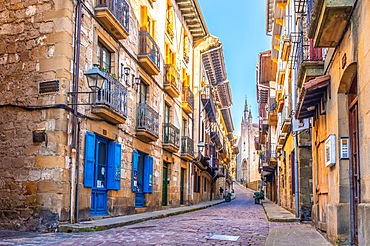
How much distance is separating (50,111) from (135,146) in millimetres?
6141

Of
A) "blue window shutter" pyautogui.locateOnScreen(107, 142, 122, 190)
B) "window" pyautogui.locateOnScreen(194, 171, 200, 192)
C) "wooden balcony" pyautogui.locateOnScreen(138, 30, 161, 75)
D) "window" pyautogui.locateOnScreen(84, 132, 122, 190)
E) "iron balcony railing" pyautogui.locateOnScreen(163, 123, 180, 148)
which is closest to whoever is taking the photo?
"window" pyautogui.locateOnScreen(84, 132, 122, 190)

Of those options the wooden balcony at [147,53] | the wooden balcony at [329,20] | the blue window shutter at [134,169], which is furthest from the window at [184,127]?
the wooden balcony at [329,20]

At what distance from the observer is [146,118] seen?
17922mm

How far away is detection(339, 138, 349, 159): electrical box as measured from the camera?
7695 mm

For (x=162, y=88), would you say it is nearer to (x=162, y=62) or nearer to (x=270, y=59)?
(x=162, y=62)

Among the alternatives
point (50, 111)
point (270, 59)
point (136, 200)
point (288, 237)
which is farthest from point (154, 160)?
point (270, 59)

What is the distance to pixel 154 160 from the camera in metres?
20.2

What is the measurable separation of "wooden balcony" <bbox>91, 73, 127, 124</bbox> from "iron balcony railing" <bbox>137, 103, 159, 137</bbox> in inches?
97.4

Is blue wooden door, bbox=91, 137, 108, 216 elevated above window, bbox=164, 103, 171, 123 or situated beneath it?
situated beneath

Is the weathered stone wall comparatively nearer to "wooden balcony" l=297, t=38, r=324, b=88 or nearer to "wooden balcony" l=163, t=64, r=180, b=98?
"wooden balcony" l=297, t=38, r=324, b=88

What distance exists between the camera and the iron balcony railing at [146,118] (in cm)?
1757

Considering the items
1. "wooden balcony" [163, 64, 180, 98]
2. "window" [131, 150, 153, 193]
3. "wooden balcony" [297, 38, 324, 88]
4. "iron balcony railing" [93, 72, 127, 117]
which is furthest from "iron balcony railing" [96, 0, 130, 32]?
"wooden balcony" [163, 64, 180, 98]

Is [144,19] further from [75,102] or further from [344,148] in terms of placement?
[344,148]

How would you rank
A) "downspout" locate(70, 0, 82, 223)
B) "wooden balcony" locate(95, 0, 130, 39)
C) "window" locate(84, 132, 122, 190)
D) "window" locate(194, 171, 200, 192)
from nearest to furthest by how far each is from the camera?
"downspout" locate(70, 0, 82, 223) → "window" locate(84, 132, 122, 190) → "wooden balcony" locate(95, 0, 130, 39) → "window" locate(194, 171, 200, 192)
